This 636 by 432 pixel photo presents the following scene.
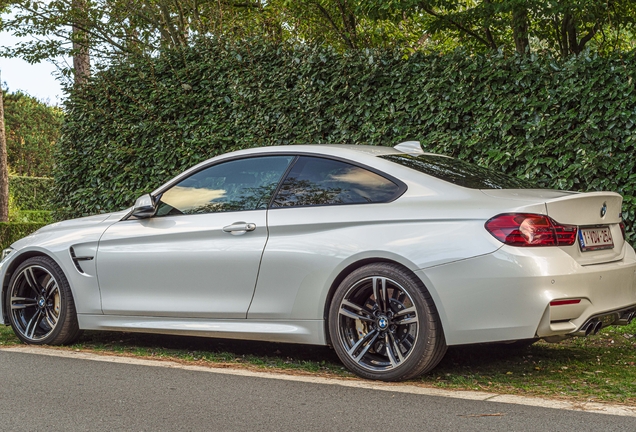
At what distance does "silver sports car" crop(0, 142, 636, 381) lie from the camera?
15.4 feet

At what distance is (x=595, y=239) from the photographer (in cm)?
500

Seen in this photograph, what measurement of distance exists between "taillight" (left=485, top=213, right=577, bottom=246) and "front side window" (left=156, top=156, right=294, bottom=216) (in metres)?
1.73

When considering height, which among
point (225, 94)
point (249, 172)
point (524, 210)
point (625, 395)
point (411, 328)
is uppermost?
point (225, 94)

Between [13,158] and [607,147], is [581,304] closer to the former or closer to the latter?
[607,147]

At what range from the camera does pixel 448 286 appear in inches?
187

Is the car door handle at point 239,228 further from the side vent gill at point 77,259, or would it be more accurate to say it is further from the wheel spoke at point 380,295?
the side vent gill at point 77,259

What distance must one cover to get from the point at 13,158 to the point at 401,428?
41.8m

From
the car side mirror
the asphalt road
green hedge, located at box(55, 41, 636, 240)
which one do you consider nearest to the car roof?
the car side mirror

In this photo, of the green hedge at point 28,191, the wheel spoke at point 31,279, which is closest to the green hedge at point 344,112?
the wheel spoke at point 31,279

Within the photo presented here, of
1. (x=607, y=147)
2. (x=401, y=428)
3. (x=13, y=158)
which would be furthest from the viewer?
(x=13, y=158)

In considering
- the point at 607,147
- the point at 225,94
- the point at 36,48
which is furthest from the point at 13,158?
the point at 607,147

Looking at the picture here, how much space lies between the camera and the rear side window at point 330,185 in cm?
530

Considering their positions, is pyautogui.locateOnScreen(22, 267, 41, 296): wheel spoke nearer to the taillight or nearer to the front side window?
the front side window

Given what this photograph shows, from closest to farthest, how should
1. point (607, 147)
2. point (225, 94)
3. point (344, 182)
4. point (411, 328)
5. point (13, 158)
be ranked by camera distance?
point (411, 328), point (344, 182), point (607, 147), point (225, 94), point (13, 158)
